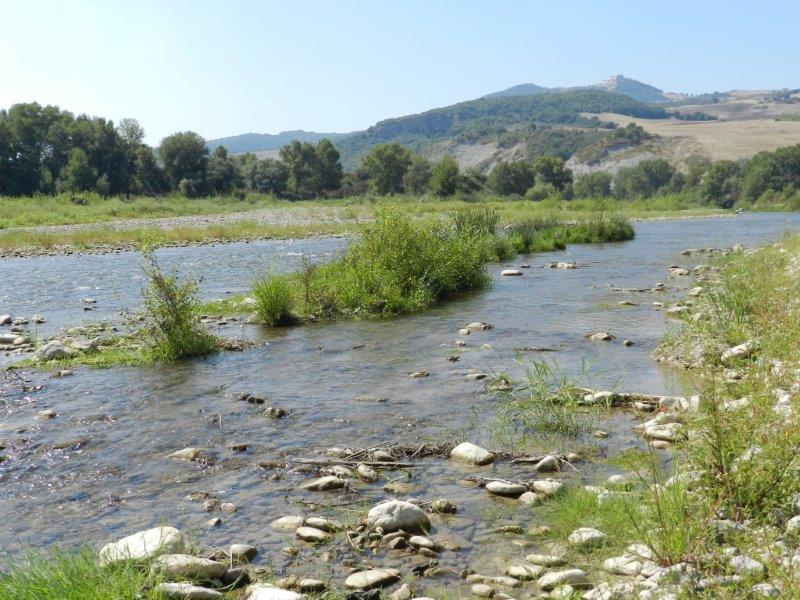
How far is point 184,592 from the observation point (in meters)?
3.97

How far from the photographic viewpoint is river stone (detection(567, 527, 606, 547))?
461 centimetres

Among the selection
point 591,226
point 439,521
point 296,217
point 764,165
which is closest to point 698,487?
point 439,521

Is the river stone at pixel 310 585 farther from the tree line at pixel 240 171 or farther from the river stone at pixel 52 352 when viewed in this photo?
the tree line at pixel 240 171

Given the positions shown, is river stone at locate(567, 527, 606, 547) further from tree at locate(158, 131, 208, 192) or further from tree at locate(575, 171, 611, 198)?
tree at locate(575, 171, 611, 198)

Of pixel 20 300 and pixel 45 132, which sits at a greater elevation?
pixel 45 132

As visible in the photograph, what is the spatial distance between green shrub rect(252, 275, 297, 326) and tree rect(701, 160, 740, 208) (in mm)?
108475

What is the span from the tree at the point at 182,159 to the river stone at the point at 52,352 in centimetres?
7606

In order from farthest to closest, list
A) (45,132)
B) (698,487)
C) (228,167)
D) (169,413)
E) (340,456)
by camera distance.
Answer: (228,167)
(45,132)
(169,413)
(340,456)
(698,487)

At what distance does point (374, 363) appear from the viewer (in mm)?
10773

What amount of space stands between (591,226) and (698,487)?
29176 millimetres

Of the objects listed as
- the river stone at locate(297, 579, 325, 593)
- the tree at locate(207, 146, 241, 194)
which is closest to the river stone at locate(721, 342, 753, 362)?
the river stone at locate(297, 579, 325, 593)

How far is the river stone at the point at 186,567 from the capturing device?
4.22 meters

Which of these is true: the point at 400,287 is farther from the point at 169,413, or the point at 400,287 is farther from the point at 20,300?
the point at 20,300

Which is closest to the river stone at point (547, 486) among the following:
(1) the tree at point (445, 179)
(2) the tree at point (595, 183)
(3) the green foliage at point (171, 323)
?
(3) the green foliage at point (171, 323)
